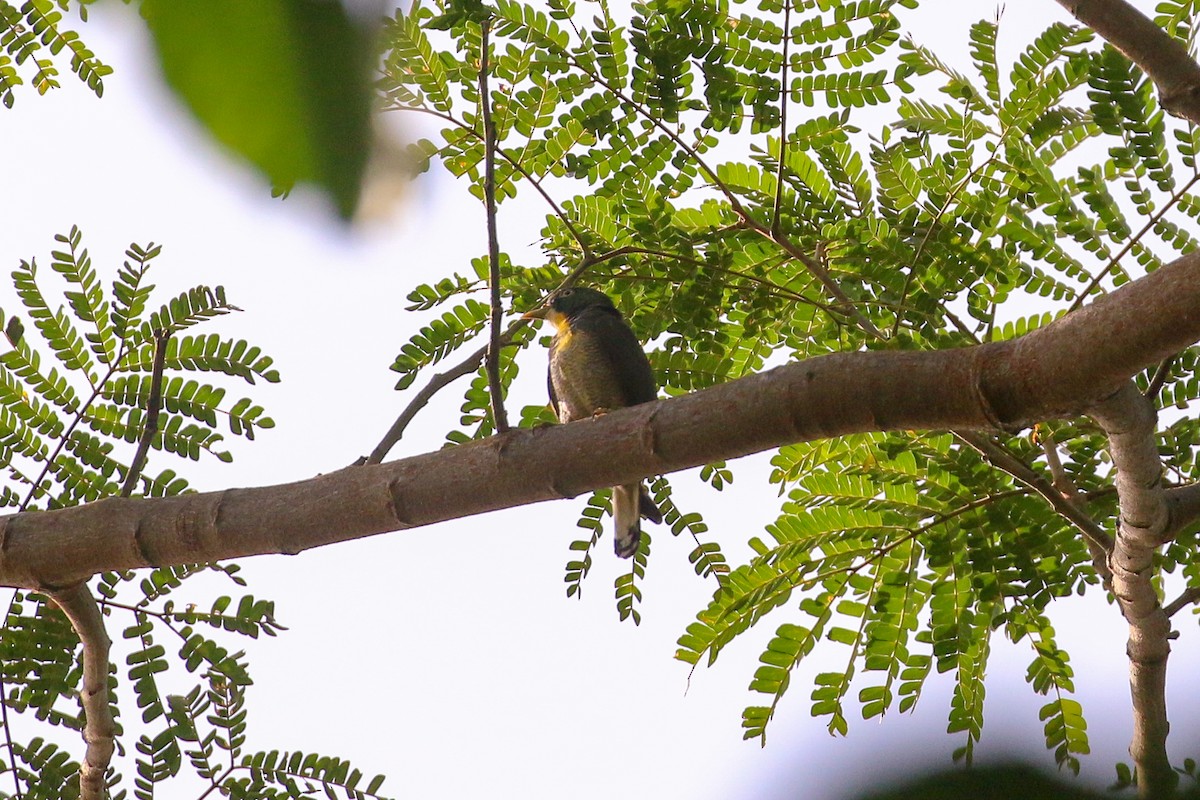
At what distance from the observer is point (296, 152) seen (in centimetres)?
42

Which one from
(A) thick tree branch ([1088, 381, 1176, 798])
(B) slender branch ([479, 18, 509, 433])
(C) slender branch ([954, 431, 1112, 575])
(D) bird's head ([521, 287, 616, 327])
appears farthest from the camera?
(D) bird's head ([521, 287, 616, 327])

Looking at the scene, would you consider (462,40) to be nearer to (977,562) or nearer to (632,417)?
(632,417)

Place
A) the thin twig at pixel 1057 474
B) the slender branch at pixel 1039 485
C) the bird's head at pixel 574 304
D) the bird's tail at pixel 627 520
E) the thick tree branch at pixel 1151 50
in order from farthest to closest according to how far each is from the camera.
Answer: the bird's head at pixel 574 304 → the bird's tail at pixel 627 520 → the thin twig at pixel 1057 474 → the slender branch at pixel 1039 485 → the thick tree branch at pixel 1151 50

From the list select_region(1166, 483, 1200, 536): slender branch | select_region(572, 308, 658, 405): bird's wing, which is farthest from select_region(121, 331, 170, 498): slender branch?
select_region(1166, 483, 1200, 536): slender branch

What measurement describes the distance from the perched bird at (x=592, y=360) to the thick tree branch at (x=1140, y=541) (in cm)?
214

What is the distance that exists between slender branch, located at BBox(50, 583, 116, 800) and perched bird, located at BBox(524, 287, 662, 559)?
2186mm

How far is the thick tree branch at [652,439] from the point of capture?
7.79 feet

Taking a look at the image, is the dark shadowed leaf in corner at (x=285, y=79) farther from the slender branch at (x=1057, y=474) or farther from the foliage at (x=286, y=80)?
the slender branch at (x=1057, y=474)

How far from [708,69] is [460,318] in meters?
1.25

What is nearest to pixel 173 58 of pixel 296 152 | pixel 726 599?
pixel 296 152

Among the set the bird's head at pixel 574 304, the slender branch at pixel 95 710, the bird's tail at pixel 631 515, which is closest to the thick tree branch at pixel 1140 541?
the bird's tail at pixel 631 515

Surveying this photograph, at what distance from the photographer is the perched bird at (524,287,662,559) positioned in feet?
17.2

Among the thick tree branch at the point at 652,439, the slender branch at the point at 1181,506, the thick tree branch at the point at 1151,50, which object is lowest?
the thick tree branch at the point at 652,439

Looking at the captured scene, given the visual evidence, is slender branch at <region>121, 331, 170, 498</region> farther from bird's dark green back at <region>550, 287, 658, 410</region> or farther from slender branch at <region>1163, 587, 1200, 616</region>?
slender branch at <region>1163, 587, 1200, 616</region>
